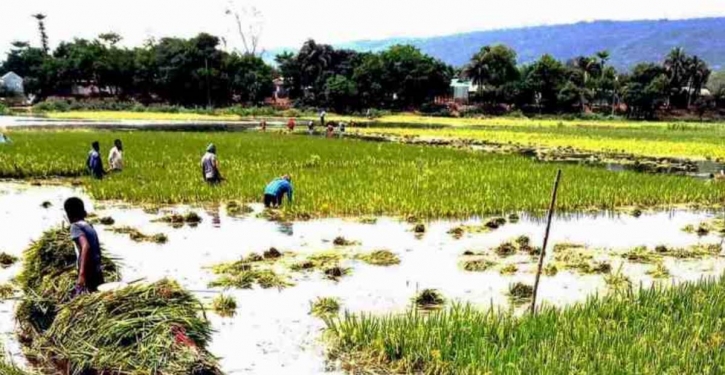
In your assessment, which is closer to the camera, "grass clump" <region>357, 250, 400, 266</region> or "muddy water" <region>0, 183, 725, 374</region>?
"muddy water" <region>0, 183, 725, 374</region>

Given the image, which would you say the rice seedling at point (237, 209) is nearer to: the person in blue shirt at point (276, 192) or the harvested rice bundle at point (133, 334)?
the person in blue shirt at point (276, 192)

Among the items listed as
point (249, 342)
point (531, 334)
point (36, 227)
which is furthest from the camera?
point (36, 227)

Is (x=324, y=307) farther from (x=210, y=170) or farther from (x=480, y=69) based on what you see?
(x=480, y=69)

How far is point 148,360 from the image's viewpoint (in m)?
4.63

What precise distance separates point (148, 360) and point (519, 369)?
8.10 ft

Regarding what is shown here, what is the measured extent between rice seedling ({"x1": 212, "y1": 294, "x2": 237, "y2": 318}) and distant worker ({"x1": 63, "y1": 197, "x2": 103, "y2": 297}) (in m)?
1.51

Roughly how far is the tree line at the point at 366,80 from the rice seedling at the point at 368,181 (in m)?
43.2

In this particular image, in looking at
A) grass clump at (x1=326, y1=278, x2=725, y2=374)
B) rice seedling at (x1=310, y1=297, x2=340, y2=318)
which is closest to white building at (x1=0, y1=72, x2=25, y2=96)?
rice seedling at (x1=310, y1=297, x2=340, y2=318)

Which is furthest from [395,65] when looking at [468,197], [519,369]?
[519,369]

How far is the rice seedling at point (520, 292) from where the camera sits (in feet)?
25.2

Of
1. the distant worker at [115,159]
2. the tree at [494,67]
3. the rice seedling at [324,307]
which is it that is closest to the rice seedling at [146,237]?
the rice seedling at [324,307]

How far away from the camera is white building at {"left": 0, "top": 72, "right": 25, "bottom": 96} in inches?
2910

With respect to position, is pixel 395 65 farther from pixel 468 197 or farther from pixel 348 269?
pixel 348 269

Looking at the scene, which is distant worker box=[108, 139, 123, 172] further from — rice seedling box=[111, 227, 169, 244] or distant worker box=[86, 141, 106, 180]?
rice seedling box=[111, 227, 169, 244]
